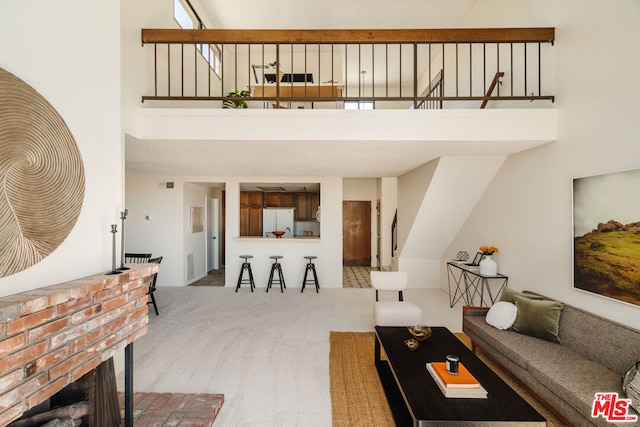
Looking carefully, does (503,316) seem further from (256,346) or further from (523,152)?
(256,346)

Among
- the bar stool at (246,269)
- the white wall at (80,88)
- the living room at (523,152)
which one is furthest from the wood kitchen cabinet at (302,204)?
the white wall at (80,88)

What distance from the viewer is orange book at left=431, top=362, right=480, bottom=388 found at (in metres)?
1.78

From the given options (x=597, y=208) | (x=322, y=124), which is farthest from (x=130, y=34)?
(x=597, y=208)

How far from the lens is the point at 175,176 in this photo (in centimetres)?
591

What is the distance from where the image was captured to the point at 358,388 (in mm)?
2508

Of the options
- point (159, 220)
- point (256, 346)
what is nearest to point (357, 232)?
point (159, 220)

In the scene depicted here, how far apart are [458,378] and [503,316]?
1.36m

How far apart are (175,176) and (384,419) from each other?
18.2ft

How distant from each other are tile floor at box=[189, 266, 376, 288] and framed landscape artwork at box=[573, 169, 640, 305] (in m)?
4.03

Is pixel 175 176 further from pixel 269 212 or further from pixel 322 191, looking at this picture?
pixel 322 191

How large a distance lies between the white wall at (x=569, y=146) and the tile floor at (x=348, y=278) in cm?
305

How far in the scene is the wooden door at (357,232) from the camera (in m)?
8.75

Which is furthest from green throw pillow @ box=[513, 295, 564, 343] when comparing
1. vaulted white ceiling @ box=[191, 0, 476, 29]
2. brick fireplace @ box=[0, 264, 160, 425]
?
vaulted white ceiling @ box=[191, 0, 476, 29]

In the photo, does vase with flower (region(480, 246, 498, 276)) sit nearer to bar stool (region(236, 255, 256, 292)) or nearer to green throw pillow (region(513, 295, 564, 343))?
green throw pillow (region(513, 295, 564, 343))
